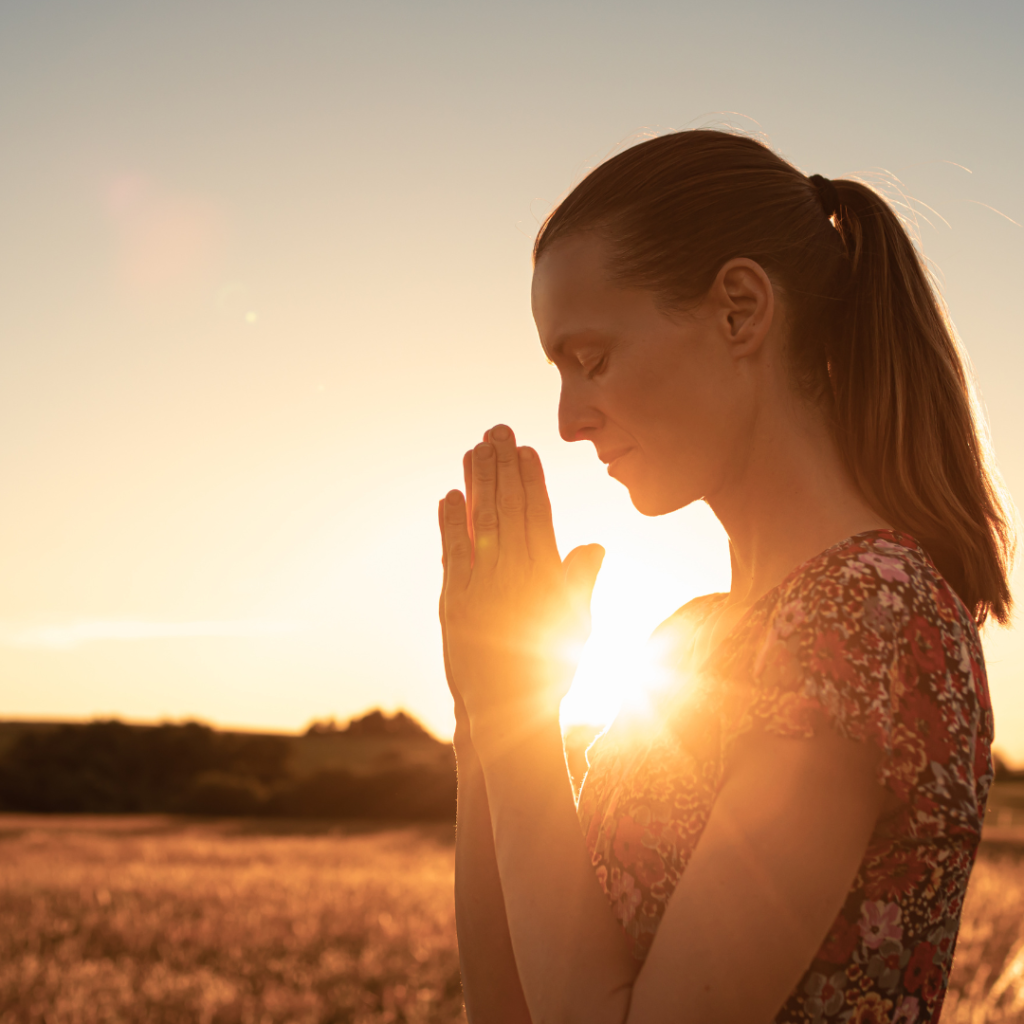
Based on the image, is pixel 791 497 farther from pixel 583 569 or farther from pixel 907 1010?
pixel 907 1010

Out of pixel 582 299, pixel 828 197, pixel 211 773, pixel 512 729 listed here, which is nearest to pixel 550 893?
pixel 512 729

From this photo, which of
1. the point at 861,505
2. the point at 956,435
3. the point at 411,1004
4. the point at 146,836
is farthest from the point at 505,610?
the point at 146,836

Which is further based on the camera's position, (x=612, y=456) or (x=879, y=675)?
(x=612, y=456)

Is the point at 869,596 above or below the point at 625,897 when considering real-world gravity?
above

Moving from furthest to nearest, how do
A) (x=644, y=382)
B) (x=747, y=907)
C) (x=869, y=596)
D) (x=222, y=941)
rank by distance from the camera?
(x=222, y=941) → (x=644, y=382) → (x=869, y=596) → (x=747, y=907)

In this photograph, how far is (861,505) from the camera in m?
1.94

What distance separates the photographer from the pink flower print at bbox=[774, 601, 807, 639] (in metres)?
1.57

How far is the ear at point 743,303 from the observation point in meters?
1.93

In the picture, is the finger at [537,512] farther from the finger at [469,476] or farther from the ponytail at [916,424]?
the ponytail at [916,424]

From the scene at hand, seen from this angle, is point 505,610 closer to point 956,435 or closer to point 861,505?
point 861,505

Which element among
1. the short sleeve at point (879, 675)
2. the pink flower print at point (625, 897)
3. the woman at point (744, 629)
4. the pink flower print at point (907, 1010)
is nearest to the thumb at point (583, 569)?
the woman at point (744, 629)

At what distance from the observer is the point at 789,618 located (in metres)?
1.59

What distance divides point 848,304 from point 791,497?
49 centimetres

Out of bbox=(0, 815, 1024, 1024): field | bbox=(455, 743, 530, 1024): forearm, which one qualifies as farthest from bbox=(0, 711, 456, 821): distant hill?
bbox=(455, 743, 530, 1024): forearm
